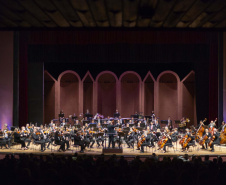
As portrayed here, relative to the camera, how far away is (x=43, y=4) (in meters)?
3.30

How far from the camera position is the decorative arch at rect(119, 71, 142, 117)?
18938 mm

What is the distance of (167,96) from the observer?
18.7 meters

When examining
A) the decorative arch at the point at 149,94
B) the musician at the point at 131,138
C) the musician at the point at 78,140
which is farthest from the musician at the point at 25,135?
the decorative arch at the point at 149,94

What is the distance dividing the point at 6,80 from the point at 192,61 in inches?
443

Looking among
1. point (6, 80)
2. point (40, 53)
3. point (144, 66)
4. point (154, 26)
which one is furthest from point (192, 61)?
point (154, 26)

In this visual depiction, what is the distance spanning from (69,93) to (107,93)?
106 inches

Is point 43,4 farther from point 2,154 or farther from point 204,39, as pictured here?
point 204,39

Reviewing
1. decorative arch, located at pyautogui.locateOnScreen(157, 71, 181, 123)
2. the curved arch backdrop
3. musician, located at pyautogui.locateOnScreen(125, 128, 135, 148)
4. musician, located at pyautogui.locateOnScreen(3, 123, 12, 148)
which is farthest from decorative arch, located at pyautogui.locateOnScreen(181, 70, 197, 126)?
musician, located at pyautogui.locateOnScreen(3, 123, 12, 148)

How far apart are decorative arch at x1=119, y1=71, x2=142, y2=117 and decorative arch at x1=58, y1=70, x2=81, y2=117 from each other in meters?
3.21

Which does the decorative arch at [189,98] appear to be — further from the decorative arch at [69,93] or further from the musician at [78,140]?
the musician at [78,140]

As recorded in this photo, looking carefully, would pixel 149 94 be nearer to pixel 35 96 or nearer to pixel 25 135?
pixel 35 96

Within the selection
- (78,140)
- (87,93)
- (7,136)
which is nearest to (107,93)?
(87,93)

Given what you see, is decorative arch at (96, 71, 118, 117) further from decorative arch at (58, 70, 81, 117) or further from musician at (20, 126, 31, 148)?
musician at (20, 126, 31, 148)

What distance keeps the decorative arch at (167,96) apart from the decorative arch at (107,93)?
321 cm
